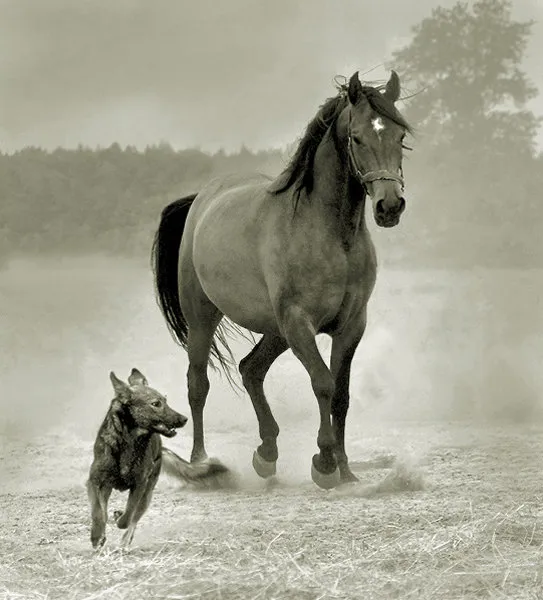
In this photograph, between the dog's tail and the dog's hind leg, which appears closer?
the dog's hind leg

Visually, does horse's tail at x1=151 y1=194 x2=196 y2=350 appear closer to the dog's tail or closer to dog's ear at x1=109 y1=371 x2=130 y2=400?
the dog's tail

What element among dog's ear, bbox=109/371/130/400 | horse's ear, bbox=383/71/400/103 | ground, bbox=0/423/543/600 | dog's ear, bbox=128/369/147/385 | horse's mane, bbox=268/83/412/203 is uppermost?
horse's ear, bbox=383/71/400/103

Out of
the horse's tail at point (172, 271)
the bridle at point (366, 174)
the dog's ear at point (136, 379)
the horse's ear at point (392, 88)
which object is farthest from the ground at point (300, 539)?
the horse's ear at point (392, 88)

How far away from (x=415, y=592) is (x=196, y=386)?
3578 millimetres

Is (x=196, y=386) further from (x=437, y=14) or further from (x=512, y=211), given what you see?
(x=512, y=211)

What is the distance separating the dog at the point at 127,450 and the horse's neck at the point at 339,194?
1.98m

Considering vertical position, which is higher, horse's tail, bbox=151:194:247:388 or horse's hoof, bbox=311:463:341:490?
horse's tail, bbox=151:194:247:388

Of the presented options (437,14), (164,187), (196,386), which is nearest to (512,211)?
(437,14)

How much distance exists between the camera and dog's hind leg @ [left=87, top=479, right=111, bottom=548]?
4.85 meters

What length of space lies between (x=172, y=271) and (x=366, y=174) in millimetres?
2613

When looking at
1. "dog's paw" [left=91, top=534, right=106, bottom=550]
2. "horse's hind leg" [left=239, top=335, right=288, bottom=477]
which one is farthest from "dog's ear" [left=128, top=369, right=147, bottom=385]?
"horse's hind leg" [left=239, top=335, right=288, bottom=477]

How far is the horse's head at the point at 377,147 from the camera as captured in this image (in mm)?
5984

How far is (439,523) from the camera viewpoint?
557 cm

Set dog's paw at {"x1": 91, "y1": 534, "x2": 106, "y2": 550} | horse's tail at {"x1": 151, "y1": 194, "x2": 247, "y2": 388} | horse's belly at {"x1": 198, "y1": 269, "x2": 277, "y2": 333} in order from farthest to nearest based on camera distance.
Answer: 1. horse's tail at {"x1": 151, "y1": 194, "x2": 247, "y2": 388}
2. horse's belly at {"x1": 198, "y1": 269, "x2": 277, "y2": 333}
3. dog's paw at {"x1": 91, "y1": 534, "x2": 106, "y2": 550}
